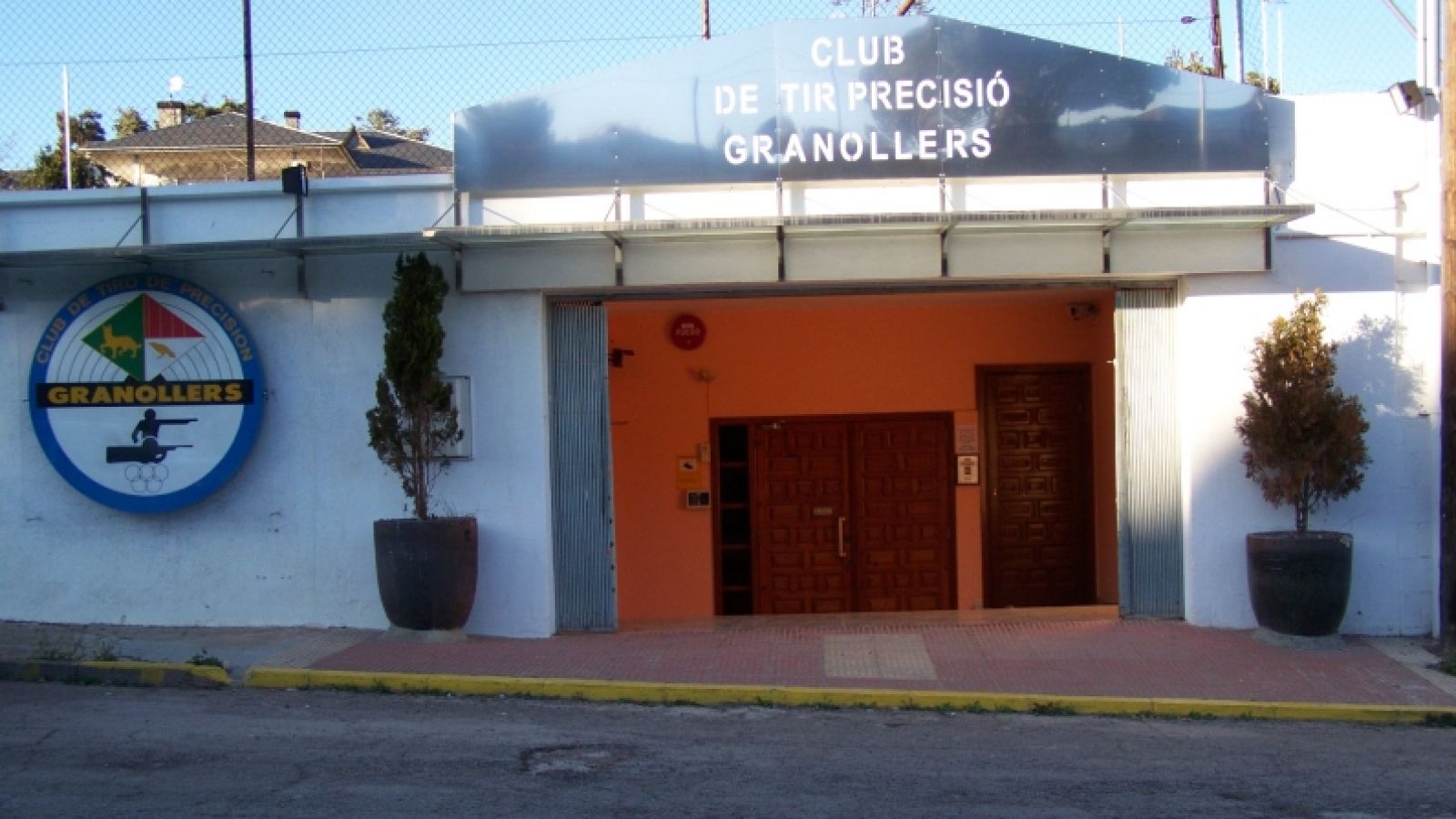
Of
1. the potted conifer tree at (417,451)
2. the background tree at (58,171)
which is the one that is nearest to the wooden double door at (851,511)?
the potted conifer tree at (417,451)

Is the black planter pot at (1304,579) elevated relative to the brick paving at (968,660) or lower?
elevated

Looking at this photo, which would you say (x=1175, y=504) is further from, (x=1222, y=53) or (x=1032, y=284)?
(x=1222, y=53)

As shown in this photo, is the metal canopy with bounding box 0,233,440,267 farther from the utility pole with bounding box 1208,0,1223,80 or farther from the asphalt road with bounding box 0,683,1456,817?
the utility pole with bounding box 1208,0,1223,80

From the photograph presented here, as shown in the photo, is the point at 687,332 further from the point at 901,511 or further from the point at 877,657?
the point at 877,657

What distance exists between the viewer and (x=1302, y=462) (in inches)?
427

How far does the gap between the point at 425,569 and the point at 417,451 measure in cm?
96

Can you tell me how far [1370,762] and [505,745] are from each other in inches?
201

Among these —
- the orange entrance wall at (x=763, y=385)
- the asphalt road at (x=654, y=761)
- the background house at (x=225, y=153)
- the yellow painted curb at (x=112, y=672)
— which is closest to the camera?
the asphalt road at (x=654, y=761)

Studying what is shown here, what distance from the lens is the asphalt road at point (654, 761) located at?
22.7ft

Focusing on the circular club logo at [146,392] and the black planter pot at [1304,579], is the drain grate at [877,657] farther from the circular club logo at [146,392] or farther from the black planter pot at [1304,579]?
the circular club logo at [146,392]

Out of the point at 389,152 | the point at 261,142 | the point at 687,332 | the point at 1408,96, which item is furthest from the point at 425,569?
the point at 389,152

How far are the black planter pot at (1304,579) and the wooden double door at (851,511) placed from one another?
568 centimetres

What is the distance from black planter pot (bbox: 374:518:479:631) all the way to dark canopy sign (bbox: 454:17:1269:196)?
3.15 meters

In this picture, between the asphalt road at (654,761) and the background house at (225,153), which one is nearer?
the asphalt road at (654,761)
